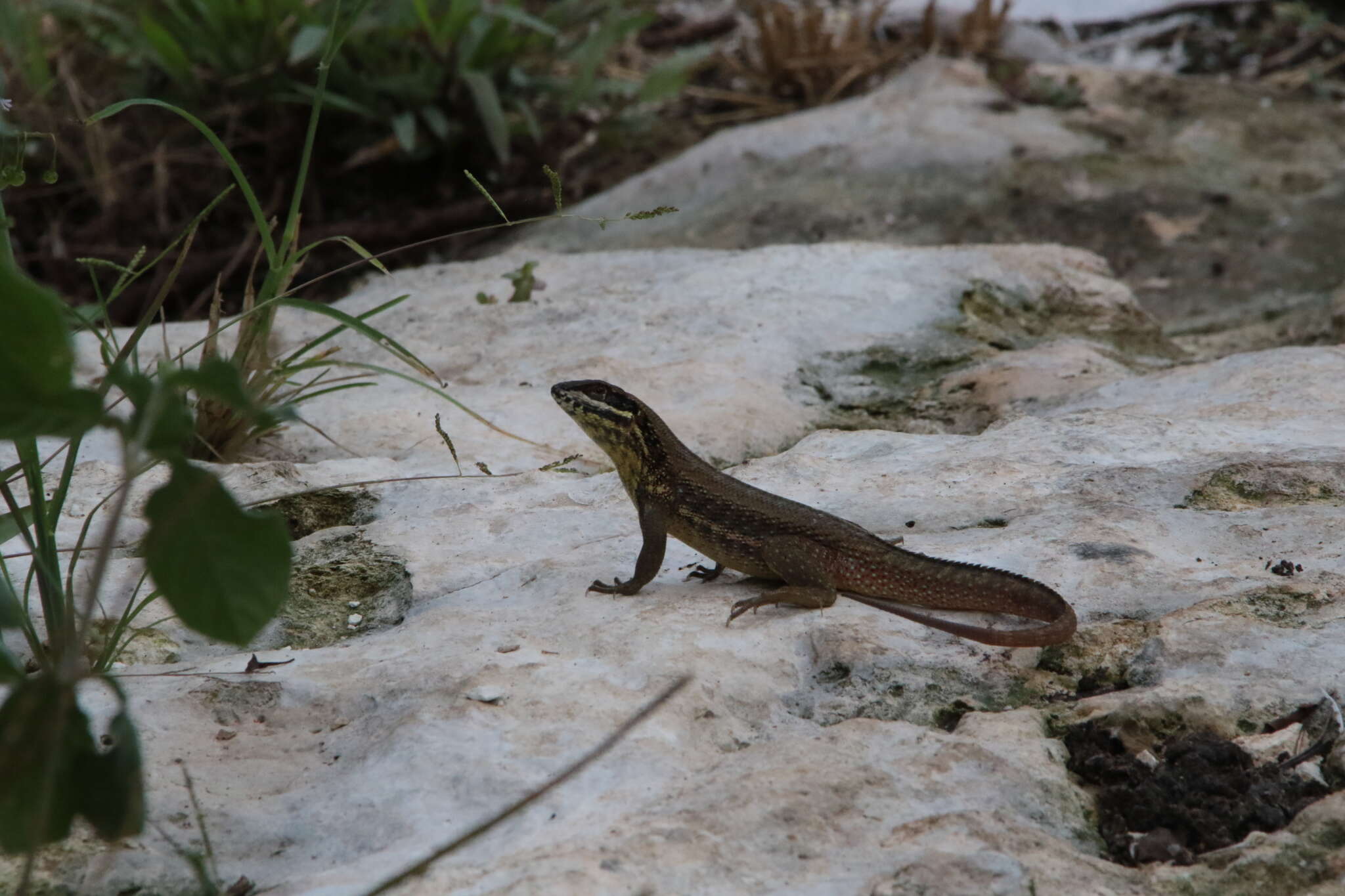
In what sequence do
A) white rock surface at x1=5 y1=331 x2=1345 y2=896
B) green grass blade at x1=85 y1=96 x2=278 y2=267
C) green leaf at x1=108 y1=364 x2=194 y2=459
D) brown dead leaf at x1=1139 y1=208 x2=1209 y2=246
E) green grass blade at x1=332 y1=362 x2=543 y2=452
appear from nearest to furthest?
green leaf at x1=108 y1=364 x2=194 y2=459
white rock surface at x1=5 y1=331 x2=1345 y2=896
green grass blade at x1=85 y1=96 x2=278 y2=267
green grass blade at x1=332 y1=362 x2=543 y2=452
brown dead leaf at x1=1139 y1=208 x2=1209 y2=246

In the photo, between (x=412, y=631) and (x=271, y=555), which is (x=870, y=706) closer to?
(x=412, y=631)

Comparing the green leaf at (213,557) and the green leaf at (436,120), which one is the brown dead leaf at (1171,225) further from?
the green leaf at (213,557)

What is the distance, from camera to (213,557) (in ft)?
5.44

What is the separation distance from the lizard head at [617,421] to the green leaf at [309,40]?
395 centimetres

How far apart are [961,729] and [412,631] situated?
1324 millimetres

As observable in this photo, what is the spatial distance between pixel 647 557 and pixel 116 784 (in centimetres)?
185

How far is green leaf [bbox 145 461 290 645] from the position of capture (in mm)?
1608

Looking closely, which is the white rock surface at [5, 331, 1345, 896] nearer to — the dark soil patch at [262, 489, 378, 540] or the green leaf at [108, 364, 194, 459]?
the dark soil patch at [262, 489, 378, 540]

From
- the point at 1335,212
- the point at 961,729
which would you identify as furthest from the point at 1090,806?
the point at 1335,212

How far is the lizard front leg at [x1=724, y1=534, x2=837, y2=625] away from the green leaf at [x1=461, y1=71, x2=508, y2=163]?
4.59m

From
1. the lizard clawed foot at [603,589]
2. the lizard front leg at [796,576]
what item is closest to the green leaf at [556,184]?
the lizard clawed foot at [603,589]

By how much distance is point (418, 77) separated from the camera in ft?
24.3

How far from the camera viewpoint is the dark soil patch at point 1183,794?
88.7 inches

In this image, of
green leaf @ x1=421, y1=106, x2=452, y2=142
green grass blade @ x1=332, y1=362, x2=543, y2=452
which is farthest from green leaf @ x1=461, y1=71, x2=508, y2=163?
green grass blade @ x1=332, y1=362, x2=543, y2=452
